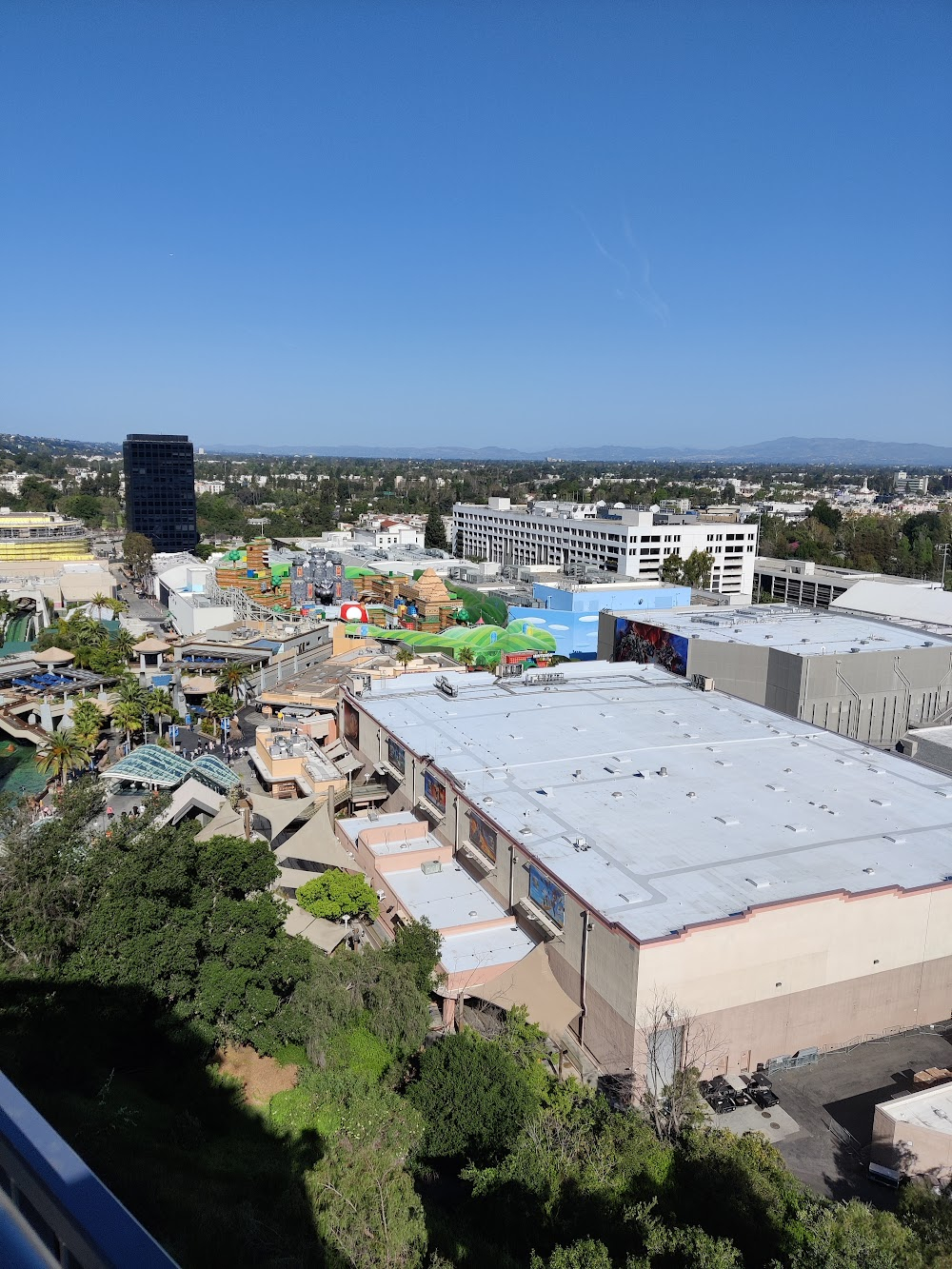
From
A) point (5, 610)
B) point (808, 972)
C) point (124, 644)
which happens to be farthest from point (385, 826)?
point (5, 610)

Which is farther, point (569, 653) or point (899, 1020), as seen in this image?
point (569, 653)

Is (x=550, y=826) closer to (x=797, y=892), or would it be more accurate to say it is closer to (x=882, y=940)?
(x=797, y=892)

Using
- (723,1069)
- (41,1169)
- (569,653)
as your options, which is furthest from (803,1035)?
(569,653)

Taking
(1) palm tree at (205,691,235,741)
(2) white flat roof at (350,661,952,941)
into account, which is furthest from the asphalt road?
(2) white flat roof at (350,661,952,941)

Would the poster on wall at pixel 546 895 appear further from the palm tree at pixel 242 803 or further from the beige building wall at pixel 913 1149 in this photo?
the palm tree at pixel 242 803

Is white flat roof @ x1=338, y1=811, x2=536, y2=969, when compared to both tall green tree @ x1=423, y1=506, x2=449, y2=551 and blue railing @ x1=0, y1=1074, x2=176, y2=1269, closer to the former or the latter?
blue railing @ x1=0, y1=1074, x2=176, y2=1269
